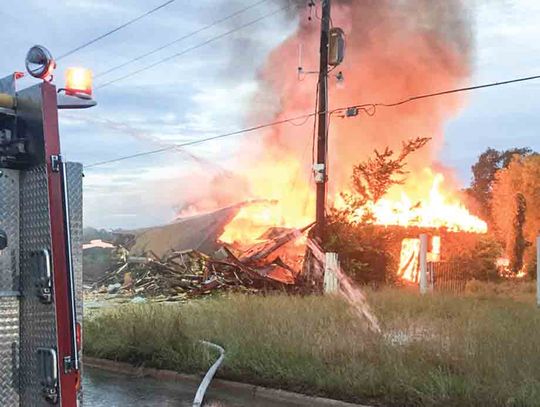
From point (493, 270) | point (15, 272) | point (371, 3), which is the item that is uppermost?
point (371, 3)

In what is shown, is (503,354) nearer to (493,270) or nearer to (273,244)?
(273,244)

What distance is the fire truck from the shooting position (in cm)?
327

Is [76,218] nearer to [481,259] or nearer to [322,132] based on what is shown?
[322,132]

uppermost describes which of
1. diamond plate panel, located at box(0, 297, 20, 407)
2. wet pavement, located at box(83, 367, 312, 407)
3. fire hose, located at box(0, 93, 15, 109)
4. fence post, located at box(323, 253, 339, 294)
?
fire hose, located at box(0, 93, 15, 109)

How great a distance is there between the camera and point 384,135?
25.0 metres

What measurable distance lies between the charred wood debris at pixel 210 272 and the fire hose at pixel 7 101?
1324cm

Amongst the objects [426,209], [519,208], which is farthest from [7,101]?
[519,208]

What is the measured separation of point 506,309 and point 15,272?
10097 millimetres

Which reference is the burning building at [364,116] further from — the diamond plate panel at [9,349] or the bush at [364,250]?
the diamond plate panel at [9,349]

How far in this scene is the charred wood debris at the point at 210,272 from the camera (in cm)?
1745

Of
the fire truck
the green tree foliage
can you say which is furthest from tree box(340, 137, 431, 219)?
the fire truck

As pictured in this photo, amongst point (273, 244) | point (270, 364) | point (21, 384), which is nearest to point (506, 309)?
point (270, 364)

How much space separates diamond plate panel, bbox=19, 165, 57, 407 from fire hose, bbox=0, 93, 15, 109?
1.15 feet

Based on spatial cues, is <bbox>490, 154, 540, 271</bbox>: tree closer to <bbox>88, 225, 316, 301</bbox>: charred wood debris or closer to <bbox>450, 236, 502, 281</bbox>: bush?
<bbox>450, 236, 502, 281</bbox>: bush
